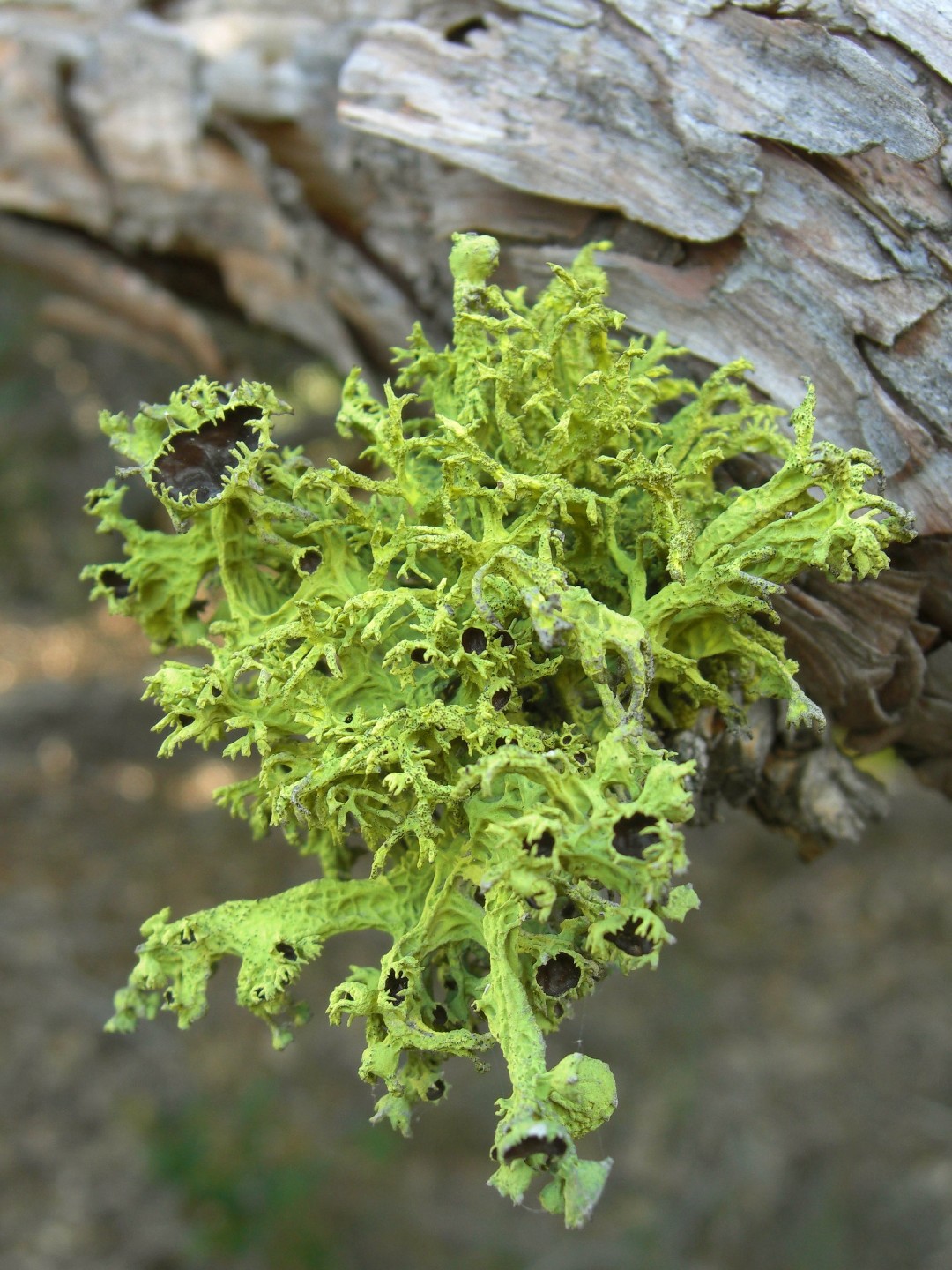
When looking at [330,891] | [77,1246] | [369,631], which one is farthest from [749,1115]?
[369,631]

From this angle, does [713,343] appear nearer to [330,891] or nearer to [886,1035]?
[330,891]

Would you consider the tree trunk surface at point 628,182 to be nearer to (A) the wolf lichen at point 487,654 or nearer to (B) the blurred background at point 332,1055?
(A) the wolf lichen at point 487,654

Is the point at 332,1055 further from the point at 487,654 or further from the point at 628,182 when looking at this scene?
the point at 628,182

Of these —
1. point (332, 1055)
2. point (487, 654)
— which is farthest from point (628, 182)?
point (332, 1055)

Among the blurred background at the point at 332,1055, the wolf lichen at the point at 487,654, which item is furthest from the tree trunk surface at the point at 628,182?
the blurred background at the point at 332,1055

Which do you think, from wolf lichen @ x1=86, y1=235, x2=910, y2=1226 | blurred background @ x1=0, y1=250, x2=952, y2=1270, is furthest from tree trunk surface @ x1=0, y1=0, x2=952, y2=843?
blurred background @ x1=0, y1=250, x2=952, y2=1270

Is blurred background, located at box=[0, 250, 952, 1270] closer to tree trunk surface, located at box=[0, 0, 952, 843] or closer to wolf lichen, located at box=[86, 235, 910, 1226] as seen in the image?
tree trunk surface, located at box=[0, 0, 952, 843]
